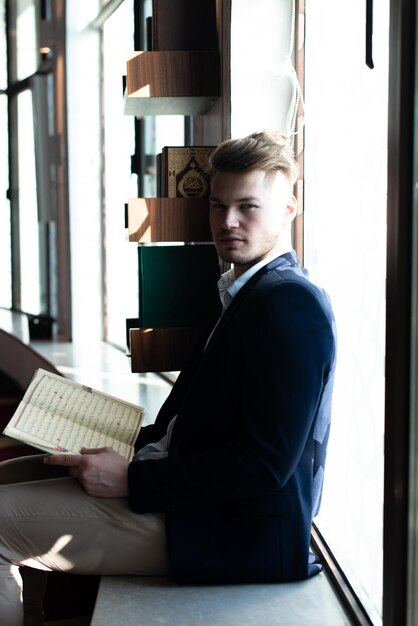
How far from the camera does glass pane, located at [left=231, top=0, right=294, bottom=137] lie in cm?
270

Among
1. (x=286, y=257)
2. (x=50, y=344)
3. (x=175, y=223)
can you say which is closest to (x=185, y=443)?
(x=286, y=257)

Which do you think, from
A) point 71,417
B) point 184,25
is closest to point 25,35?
point 184,25

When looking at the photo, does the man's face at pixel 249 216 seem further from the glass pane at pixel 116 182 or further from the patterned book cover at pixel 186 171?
the glass pane at pixel 116 182

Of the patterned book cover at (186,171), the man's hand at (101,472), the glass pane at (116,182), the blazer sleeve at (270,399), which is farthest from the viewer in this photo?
the glass pane at (116,182)

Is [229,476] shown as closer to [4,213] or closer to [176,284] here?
[176,284]

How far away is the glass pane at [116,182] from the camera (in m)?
5.57

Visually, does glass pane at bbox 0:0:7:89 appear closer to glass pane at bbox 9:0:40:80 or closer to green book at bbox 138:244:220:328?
glass pane at bbox 9:0:40:80

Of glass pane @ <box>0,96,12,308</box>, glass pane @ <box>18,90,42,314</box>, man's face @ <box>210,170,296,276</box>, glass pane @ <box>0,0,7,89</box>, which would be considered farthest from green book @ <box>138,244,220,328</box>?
glass pane @ <box>0,0,7,89</box>

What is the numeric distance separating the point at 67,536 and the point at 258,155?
40.9 inches

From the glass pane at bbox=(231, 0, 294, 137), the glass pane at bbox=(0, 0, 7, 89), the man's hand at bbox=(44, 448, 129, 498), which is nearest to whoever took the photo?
the man's hand at bbox=(44, 448, 129, 498)

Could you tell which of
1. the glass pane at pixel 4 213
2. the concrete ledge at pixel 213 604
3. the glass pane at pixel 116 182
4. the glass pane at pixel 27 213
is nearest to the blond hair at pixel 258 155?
the concrete ledge at pixel 213 604

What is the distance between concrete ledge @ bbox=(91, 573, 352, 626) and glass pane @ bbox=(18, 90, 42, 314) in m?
5.77

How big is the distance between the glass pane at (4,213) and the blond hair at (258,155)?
6593 mm

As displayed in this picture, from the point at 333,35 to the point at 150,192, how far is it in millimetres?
2716
